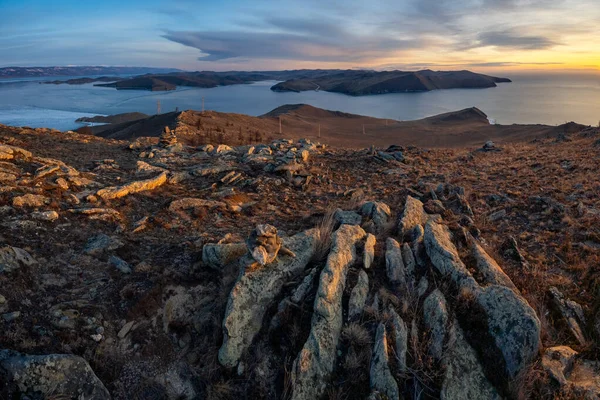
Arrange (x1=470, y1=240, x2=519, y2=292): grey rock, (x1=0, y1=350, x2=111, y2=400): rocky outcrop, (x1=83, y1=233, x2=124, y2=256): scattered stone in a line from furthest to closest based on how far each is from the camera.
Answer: (x1=83, y1=233, x2=124, y2=256): scattered stone → (x1=470, y1=240, x2=519, y2=292): grey rock → (x1=0, y1=350, x2=111, y2=400): rocky outcrop

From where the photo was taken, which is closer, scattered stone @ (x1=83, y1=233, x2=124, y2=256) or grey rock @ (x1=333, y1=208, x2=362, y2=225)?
scattered stone @ (x1=83, y1=233, x2=124, y2=256)

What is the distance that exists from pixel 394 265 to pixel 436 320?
1.28 m

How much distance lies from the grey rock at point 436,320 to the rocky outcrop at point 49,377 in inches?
162

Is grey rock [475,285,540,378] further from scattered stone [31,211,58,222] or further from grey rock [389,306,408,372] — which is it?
scattered stone [31,211,58,222]

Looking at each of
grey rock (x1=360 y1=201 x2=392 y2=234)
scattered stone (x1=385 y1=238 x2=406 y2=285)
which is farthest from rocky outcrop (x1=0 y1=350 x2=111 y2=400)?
grey rock (x1=360 y1=201 x2=392 y2=234)

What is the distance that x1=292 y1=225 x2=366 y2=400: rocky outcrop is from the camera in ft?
13.5

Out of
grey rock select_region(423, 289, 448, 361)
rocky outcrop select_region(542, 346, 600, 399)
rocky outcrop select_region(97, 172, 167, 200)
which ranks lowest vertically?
rocky outcrop select_region(542, 346, 600, 399)

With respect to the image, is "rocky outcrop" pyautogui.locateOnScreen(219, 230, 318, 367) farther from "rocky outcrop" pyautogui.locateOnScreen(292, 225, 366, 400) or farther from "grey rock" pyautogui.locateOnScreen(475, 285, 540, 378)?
"grey rock" pyautogui.locateOnScreen(475, 285, 540, 378)

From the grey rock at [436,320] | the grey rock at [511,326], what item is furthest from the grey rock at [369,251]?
the grey rock at [511,326]

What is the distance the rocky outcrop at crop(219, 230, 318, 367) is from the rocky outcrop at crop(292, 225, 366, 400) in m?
0.65

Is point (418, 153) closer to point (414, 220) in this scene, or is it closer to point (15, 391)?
point (414, 220)

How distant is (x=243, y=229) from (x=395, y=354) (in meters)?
5.01

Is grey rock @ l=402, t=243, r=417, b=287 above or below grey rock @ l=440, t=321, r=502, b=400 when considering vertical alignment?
above

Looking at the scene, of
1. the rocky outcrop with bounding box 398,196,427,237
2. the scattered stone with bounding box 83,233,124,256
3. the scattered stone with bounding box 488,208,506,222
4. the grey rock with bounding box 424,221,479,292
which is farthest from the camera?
the scattered stone with bounding box 488,208,506,222
